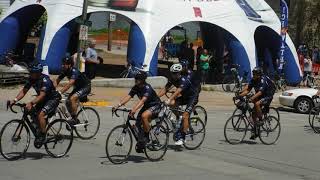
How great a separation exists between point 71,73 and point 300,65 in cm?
2319

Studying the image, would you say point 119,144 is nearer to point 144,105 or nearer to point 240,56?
point 144,105

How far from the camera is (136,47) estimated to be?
27.9 m

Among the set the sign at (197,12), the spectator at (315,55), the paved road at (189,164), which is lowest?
the paved road at (189,164)

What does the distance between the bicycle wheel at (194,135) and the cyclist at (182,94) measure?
308 mm

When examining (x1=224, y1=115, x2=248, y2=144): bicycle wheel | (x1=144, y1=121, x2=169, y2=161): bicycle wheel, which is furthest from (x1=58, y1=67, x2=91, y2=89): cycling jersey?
(x1=224, y1=115, x2=248, y2=144): bicycle wheel

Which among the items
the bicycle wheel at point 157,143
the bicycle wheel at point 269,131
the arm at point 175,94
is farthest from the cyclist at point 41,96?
the bicycle wheel at point 269,131

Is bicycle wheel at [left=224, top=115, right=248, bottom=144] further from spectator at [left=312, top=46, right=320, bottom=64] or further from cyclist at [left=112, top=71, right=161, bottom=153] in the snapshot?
spectator at [left=312, top=46, right=320, bottom=64]

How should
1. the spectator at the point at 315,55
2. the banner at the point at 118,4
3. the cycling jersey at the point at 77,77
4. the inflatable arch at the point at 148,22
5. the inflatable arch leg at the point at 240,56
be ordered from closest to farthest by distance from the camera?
the cycling jersey at the point at 77,77 → the inflatable arch at the point at 148,22 → the banner at the point at 118,4 → the inflatable arch leg at the point at 240,56 → the spectator at the point at 315,55

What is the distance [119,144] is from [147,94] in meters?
1.04

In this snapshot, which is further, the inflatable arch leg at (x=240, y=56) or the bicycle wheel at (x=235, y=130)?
the inflatable arch leg at (x=240, y=56)

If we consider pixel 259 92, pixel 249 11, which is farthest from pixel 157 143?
pixel 249 11

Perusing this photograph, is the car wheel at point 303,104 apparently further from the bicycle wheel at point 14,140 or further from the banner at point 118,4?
the bicycle wheel at point 14,140

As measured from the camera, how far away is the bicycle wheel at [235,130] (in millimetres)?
14298

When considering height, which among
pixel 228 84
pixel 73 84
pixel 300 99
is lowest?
pixel 300 99
